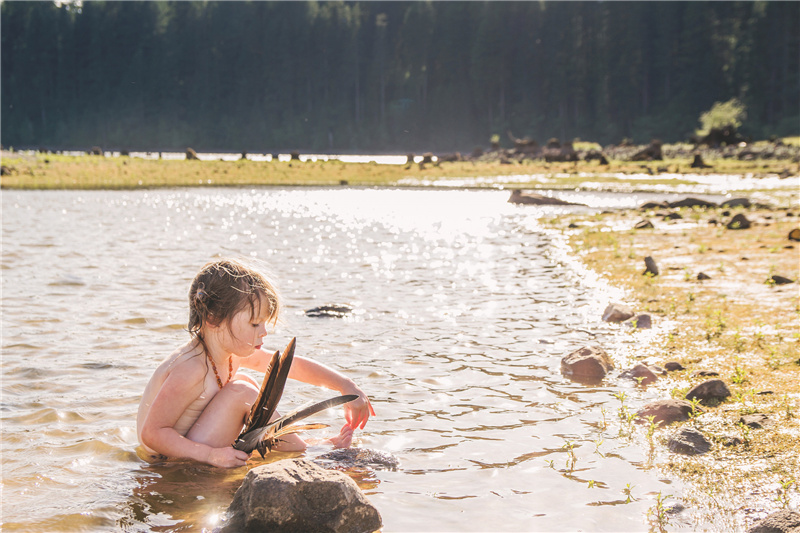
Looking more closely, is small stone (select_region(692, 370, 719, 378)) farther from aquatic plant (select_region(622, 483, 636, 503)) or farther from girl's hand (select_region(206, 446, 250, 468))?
girl's hand (select_region(206, 446, 250, 468))

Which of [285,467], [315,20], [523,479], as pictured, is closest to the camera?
[285,467]

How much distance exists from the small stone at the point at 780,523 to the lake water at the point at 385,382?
27 cm

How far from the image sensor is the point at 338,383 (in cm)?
466

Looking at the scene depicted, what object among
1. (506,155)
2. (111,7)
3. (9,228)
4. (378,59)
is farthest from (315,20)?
(9,228)

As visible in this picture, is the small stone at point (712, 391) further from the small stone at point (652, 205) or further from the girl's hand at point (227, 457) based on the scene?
the small stone at point (652, 205)

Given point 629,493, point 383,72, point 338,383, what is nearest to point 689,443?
point 629,493

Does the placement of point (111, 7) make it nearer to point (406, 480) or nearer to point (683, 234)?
point (683, 234)

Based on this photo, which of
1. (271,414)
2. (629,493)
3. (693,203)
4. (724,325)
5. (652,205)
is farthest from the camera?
(652,205)

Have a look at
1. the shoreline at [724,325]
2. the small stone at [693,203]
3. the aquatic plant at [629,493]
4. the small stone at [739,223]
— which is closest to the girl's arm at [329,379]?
the aquatic plant at [629,493]

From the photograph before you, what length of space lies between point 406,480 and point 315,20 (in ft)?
357

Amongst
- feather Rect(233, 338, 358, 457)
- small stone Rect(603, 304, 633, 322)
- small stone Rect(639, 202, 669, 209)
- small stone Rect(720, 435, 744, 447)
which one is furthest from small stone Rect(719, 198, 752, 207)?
feather Rect(233, 338, 358, 457)

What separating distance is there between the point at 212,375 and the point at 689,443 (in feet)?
9.38

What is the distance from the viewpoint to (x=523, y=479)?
4.27 metres

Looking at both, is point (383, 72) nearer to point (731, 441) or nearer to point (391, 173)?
point (391, 173)
